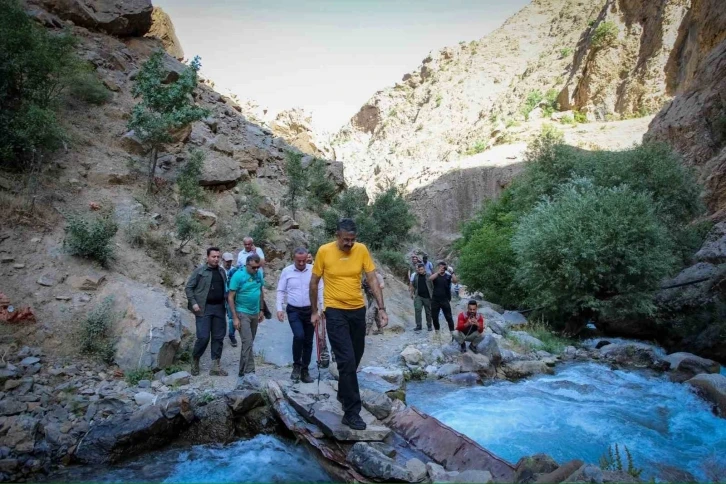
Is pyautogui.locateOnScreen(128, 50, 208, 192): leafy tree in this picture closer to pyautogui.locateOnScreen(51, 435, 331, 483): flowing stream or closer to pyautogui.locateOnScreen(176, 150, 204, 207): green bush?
pyautogui.locateOnScreen(176, 150, 204, 207): green bush

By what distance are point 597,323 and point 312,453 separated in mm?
14286

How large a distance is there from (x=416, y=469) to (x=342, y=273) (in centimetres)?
207

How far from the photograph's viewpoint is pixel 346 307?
15.2 ft

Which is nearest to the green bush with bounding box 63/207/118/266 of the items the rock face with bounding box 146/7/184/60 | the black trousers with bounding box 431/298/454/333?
the black trousers with bounding box 431/298/454/333

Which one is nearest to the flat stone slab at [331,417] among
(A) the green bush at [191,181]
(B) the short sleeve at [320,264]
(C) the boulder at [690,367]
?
(B) the short sleeve at [320,264]

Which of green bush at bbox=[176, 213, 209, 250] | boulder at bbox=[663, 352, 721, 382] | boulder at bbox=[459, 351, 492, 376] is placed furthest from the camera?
green bush at bbox=[176, 213, 209, 250]

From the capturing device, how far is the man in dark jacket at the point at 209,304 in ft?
22.4

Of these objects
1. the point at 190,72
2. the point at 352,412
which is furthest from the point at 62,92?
the point at 352,412

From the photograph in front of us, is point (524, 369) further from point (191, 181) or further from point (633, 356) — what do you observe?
point (191, 181)

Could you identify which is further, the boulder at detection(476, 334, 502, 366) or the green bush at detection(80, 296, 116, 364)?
the boulder at detection(476, 334, 502, 366)

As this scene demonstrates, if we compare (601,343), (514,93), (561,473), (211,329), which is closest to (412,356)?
(211,329)

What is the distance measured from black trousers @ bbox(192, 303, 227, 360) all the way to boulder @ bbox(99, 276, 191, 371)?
0.50 m

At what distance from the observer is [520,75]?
60.7 m

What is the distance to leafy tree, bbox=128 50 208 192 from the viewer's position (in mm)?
13508
